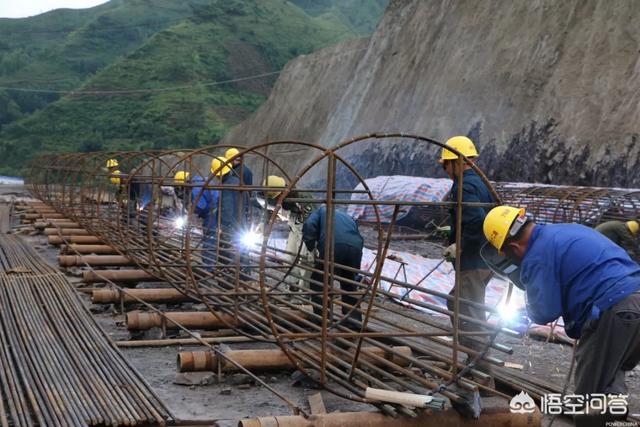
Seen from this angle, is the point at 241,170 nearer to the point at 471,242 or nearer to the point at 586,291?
the point at 471,242

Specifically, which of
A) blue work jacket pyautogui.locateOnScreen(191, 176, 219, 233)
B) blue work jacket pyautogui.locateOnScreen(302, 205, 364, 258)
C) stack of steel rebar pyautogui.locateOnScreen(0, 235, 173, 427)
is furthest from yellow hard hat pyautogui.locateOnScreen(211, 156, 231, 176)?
stack of steel rebar pyautogui.locateOnScreen(0, 235, 173, 427)

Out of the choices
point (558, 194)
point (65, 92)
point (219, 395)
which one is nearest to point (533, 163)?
point (558, 194)

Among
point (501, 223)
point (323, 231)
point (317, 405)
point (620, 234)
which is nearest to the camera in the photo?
point (501, 223)

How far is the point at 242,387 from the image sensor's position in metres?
5.27

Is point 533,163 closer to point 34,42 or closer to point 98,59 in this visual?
point 98,59

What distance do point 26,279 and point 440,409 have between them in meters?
5.81

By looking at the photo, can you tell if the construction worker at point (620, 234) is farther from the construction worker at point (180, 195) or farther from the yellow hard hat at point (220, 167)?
the construction worker at point (180, 195)

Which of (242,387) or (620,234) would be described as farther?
(620,234)

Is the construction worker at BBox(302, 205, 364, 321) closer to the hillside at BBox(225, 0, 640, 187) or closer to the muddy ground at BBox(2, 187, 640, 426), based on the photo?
the muddy ground at BBox(2, 187, 640, 426)

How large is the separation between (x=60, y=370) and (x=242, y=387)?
4.35 ft

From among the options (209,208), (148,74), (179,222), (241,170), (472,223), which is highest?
(148,74)

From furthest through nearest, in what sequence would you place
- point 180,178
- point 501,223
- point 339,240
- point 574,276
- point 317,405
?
point 180,178
point 339,240
point 317,405
point 501,223
point 574,276
